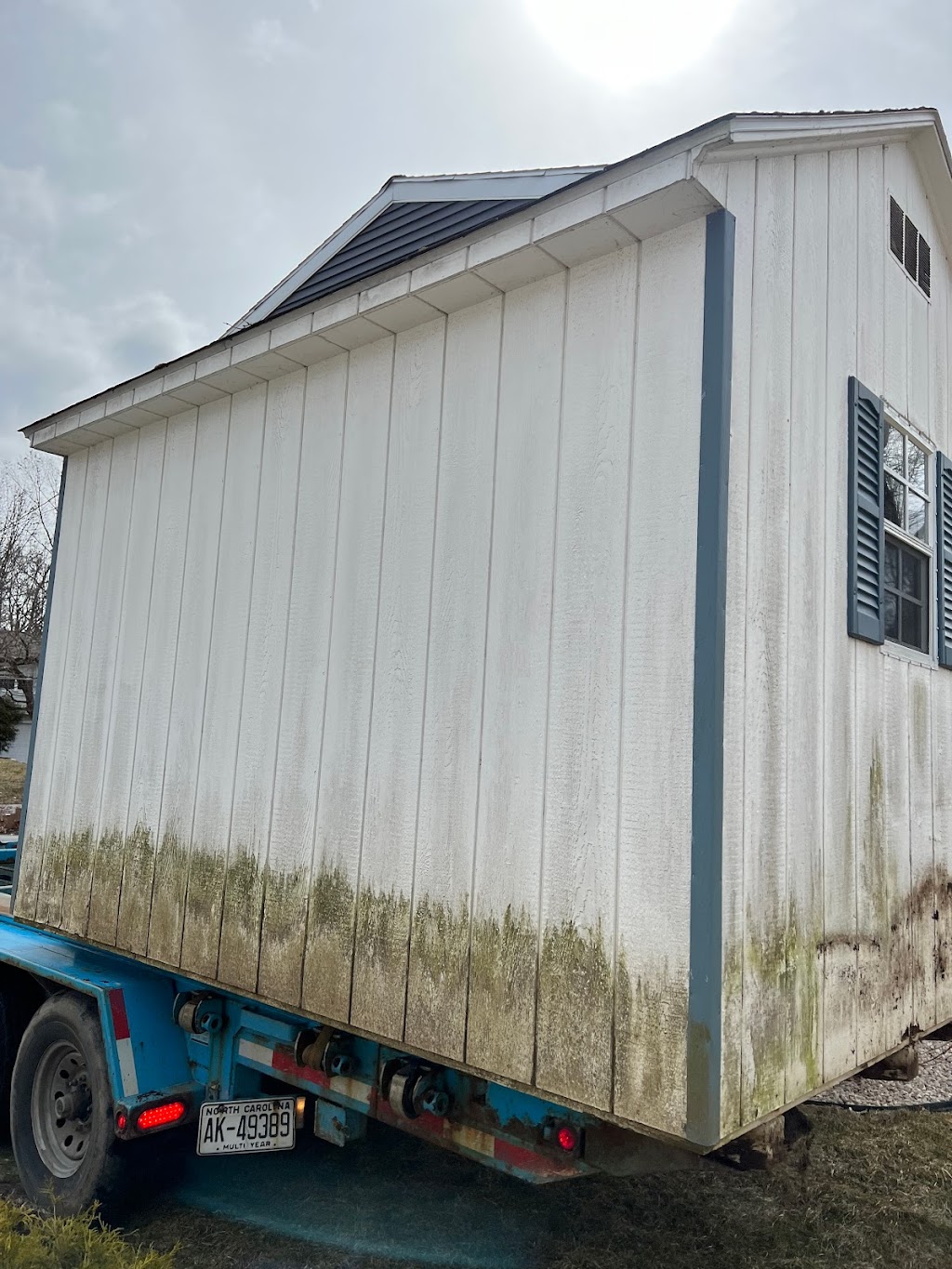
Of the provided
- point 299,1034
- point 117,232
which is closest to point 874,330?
point 299,1034

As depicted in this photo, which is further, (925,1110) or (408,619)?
(925,1110)

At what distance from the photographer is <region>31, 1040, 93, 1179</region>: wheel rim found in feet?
11.9

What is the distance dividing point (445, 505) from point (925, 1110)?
13.2 ft

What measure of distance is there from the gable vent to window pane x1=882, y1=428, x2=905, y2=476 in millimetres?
785

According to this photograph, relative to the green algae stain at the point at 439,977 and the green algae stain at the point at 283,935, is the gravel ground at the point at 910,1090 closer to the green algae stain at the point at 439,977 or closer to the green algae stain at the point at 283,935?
the green algae stain at the point at 439,977

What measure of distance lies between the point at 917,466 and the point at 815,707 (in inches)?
59.1

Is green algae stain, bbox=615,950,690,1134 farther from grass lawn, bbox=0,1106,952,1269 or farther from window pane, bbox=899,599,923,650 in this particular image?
window pane, bbox=899,599,923,650

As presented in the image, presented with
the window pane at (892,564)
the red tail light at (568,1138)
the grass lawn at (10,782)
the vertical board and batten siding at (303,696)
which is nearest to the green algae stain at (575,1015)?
the red tail light at (568,1138)

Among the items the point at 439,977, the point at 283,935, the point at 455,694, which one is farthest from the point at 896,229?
the point at 283,935

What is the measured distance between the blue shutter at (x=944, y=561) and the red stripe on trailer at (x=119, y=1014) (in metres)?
3.57

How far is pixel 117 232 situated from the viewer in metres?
12.0

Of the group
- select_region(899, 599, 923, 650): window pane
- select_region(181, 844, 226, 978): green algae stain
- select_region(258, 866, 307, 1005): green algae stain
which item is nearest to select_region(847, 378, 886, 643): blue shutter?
select_region(899, 599, 923, 650): window pane

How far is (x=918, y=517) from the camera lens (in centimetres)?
353

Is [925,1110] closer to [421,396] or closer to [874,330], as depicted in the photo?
[874,330]
